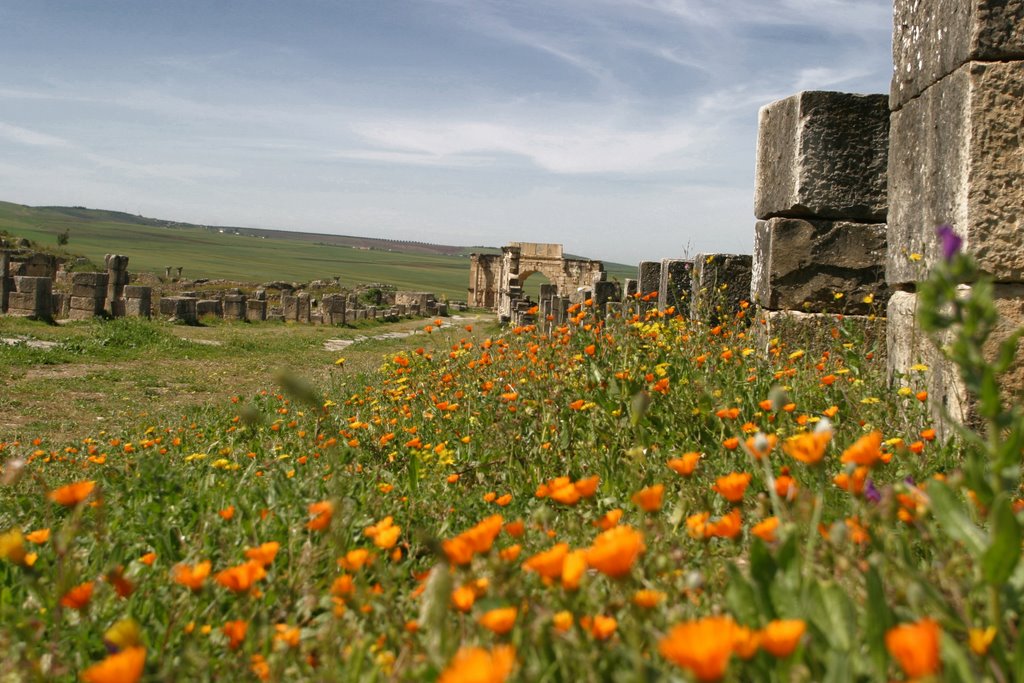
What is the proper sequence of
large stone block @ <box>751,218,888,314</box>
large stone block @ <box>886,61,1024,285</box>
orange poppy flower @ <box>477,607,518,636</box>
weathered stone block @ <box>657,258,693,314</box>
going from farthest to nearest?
weathered stone block @ <box>657,258,693,314</box> < large stone block @ <box>751,218,888,314</box> < large stone block @ <box>886,61,1024,285</box> < orange poppy flower @ <box>477,607,518,636</box>

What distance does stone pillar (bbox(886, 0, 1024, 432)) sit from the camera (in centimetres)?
360

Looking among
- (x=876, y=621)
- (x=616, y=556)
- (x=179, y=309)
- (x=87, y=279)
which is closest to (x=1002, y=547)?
(x=876, y=621)

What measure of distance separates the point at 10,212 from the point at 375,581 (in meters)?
169

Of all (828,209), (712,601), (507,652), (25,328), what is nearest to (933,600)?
(712,601)

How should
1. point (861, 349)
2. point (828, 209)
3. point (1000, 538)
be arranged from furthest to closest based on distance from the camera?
point (828, 209)
point (861, 349)
point (1000, 538)

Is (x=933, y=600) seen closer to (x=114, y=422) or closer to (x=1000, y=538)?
(x=1000, y=538)

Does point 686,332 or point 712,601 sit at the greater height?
point 686,332

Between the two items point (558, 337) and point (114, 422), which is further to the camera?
point (114, 422)

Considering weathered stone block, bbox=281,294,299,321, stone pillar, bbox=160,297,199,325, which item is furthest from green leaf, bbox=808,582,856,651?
weathered stone block, bbox=281,294,299,321

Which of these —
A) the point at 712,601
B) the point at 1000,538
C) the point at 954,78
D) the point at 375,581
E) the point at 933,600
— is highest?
the point at 954,78

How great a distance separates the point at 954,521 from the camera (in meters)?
1.56

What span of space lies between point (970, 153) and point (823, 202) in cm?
234

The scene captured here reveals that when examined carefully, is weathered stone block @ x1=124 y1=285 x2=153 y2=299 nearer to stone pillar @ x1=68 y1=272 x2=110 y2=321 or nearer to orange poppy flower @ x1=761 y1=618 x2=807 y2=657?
stone pillar @ x1=68 y1=272 x2=110 y2=321

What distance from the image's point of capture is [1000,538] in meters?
1.32
